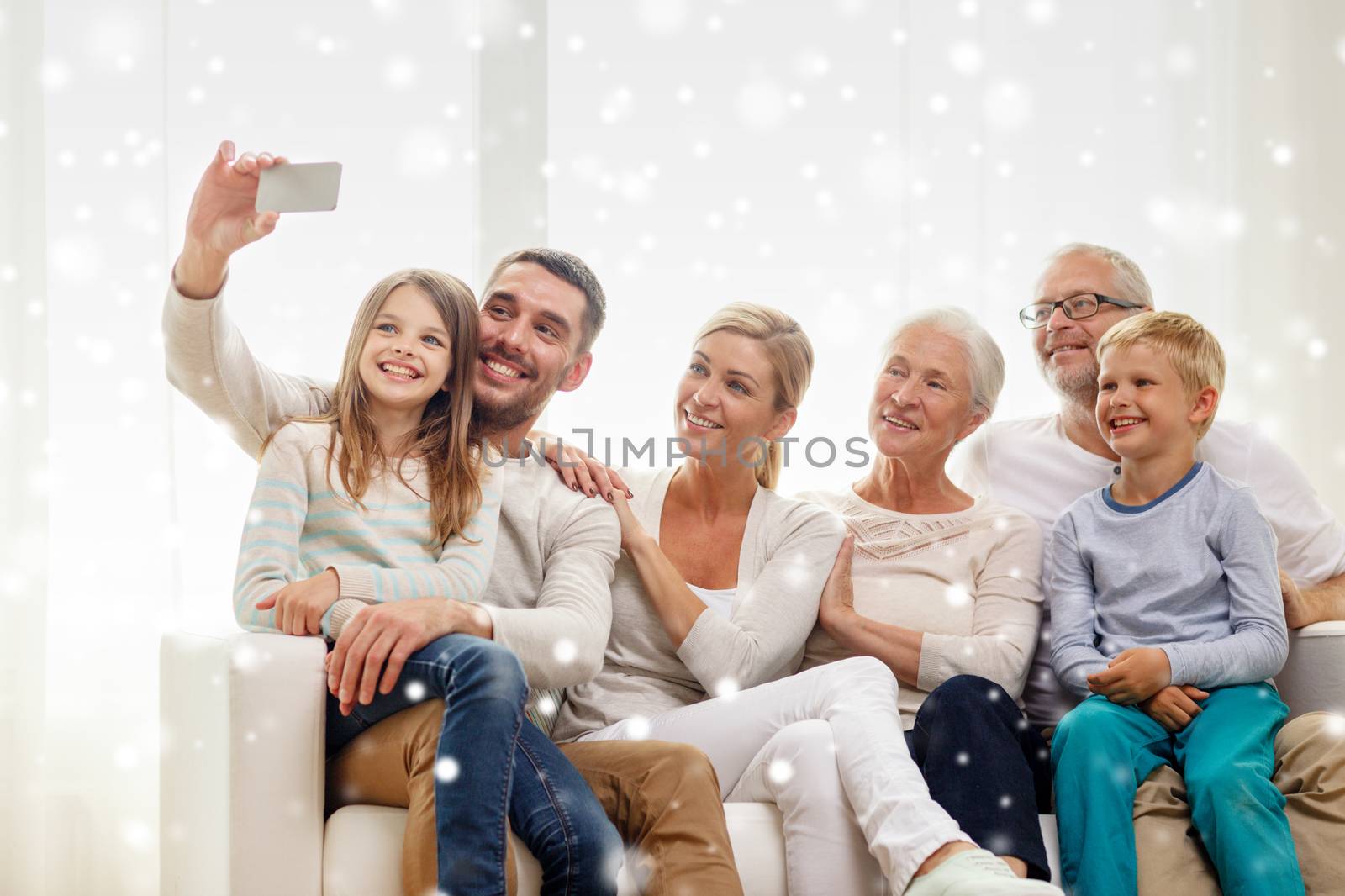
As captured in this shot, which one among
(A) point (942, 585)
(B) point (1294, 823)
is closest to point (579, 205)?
(A) point (942, 585)

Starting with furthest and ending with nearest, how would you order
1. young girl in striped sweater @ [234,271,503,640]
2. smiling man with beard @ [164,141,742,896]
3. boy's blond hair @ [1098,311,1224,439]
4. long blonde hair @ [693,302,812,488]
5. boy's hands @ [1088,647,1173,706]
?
long blonde hair @ [693,302,812,488]
boy's blond hair @ [1098,311,1224,439]
boy's hands @ [1088,647,1173,706]
young girl in striped sweater @ [234,271,503,640]
smiling man with beard @ [164,141,742,896]

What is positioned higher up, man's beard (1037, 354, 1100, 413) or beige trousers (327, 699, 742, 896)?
man's beard (1037, 354, 1100, 413)

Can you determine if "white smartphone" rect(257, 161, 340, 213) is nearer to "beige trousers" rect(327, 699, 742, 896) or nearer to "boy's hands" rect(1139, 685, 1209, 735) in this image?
"beige trousers" rect(327, 699, 742, 896)

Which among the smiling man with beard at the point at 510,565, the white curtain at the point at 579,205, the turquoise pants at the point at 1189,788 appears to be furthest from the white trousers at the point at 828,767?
the white curtain at the point at 579,205

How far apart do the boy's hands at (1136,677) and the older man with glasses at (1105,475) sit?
0.10 m

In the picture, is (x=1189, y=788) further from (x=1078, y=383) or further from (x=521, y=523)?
(x=521, y=523)

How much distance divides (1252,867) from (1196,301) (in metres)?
1.45

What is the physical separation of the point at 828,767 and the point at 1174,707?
1.61ft

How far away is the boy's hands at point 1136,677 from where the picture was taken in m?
1.49

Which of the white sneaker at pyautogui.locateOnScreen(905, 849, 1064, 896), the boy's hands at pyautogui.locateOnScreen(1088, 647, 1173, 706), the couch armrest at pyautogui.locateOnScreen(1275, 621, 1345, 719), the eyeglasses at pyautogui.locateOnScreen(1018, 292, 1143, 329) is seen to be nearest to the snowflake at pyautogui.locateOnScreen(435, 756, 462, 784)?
the white sneaker at pyautogui.locateOnScreen(905, 849, 1064, 896)

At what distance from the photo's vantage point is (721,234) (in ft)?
7.42

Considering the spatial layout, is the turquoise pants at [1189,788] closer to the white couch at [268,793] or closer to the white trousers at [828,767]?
the white trousers at [828,767]

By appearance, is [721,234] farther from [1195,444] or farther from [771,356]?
[1195,444]

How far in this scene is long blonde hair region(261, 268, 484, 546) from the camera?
1.50m
